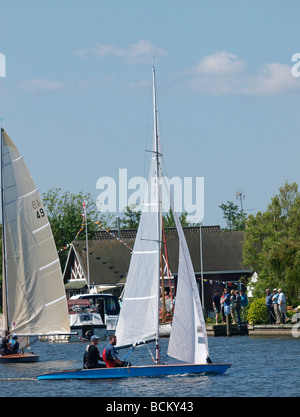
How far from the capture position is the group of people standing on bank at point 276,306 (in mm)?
43156

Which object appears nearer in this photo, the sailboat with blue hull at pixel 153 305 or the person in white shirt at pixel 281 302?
the sailboat with blue hull at pixel 153 305

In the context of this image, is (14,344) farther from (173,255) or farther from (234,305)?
(173,255)

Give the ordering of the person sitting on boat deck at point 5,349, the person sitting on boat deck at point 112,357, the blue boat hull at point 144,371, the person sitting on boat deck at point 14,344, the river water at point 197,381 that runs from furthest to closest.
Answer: the person sitting on boat deck at point 14,344, the person sitting on boat deck at point 5,349, the person sitting on boat deck at point 112,357, the blue boat hull at point 144,371, the river water at point 197,381

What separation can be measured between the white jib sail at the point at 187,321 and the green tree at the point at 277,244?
2155cm

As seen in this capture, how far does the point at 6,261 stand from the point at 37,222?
2054mm

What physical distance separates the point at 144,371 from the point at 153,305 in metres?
2.12

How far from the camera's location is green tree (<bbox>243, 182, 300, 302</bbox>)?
49875 millimetres

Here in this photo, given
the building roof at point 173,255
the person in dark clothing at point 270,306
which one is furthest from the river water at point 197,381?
the building roof at point 173,255

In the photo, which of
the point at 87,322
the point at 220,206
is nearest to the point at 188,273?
the point at 87,322

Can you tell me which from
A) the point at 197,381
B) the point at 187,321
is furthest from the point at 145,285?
the point at 197,381

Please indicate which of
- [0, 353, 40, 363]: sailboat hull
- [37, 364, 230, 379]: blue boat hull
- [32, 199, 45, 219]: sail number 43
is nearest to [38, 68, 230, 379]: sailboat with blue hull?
[37, 364, 230, 379]: blue boat hull

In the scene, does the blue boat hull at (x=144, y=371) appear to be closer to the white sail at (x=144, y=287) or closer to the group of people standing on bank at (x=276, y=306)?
the white sail at (x=144, y=287)
